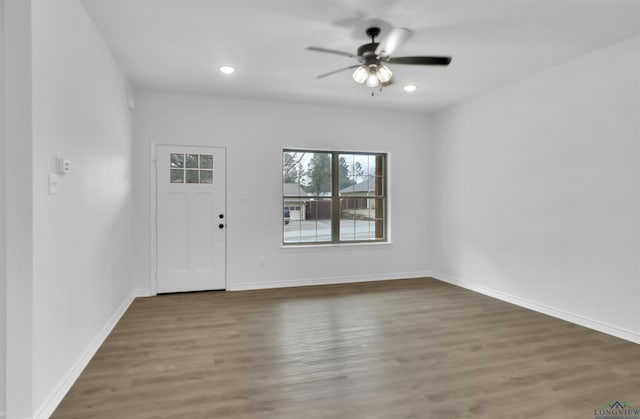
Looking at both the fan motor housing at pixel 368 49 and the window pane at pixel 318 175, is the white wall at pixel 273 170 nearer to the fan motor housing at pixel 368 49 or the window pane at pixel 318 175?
the window pane at pixel 318 175

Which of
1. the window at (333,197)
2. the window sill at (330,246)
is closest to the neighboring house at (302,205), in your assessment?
the window at (333,197)

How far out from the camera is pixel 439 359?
2.76 m

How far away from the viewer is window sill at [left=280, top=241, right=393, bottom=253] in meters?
5.18

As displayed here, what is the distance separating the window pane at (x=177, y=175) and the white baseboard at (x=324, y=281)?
158 cm

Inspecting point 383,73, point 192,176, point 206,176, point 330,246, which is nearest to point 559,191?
point 383,73

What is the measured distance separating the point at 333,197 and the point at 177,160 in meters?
2.28

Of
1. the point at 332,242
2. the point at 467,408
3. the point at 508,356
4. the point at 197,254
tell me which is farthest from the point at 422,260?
the point at 467,408

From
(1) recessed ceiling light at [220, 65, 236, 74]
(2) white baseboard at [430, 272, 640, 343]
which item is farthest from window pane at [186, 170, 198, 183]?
(2) white baseboard at [430, 272, 640, 343]

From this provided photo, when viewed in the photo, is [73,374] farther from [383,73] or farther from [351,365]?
[383,73]

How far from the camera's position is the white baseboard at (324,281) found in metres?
5.00

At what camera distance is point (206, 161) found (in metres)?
4.91

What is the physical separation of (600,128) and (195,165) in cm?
458

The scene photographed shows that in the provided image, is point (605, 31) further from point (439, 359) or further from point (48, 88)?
point (48, 88)

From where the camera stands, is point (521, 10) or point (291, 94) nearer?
point (521, 10)
